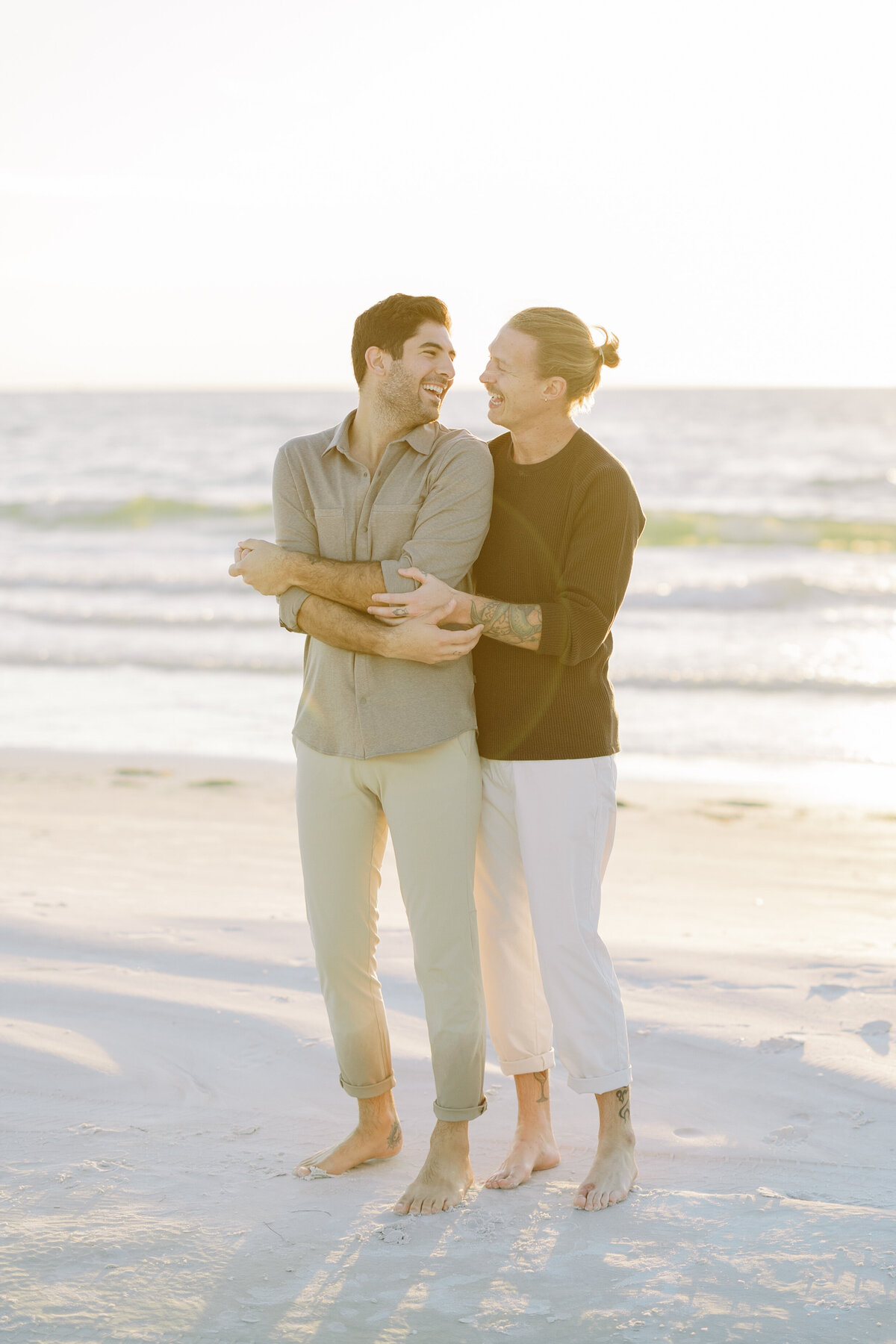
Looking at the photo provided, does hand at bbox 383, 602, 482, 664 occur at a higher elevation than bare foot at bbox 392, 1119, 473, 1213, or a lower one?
higher

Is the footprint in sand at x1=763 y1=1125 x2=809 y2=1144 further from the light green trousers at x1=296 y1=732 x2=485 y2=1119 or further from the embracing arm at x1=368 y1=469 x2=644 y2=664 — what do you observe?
the embracing arm at x1=368 y1=469 x2=644 y2=664

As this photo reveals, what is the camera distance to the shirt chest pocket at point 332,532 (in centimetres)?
297

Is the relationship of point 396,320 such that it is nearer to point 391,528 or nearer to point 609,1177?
point 391,528

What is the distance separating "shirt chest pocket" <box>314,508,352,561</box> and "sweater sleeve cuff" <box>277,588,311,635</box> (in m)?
0.11

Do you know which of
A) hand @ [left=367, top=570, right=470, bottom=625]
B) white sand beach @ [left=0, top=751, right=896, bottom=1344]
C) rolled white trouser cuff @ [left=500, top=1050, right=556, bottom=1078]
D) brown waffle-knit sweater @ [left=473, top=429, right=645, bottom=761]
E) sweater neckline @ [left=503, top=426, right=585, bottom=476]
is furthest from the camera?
rolled white trouser cuff @ [left=500, top=1050, right=556, bottom=1078]

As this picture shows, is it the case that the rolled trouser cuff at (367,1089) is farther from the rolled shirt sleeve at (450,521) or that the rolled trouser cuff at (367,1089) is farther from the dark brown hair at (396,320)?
the dark brown hair at (396,320)

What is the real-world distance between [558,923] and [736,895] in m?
2.73

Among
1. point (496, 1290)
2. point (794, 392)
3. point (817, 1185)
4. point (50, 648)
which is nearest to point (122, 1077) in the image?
point (496, 1290)

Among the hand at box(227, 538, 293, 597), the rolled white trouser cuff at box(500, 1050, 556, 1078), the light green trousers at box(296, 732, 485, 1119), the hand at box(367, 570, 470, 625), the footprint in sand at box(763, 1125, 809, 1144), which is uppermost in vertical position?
the hand at box(227, 538, 293, 597)

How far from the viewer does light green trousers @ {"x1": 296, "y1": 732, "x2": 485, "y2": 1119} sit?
2891mm

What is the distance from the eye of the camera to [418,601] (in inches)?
109

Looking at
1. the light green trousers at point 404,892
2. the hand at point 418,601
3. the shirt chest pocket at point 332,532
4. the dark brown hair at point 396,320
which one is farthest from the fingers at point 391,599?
the dark brown hair at point 396,320

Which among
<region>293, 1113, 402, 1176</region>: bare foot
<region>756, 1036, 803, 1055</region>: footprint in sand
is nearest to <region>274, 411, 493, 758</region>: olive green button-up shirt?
<region>293, 1113, 402, 1176</region>: bare foot

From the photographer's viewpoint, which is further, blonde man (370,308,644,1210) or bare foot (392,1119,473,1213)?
blonde man (370,308,644,1210)
